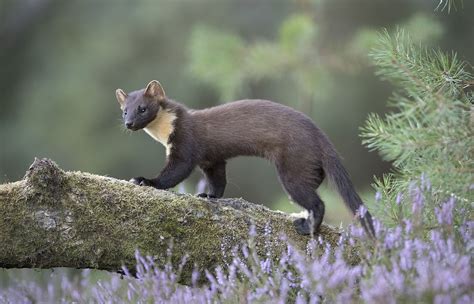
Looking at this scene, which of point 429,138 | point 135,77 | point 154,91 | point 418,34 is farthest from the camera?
point 135,77

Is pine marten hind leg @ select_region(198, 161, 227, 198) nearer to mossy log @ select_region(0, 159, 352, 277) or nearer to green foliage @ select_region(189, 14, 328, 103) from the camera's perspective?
mossy log @ select_region(0, 159, 352, 277)

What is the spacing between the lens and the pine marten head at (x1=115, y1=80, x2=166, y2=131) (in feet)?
20.0

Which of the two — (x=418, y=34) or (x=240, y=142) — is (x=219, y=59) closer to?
(x=418, y=34)

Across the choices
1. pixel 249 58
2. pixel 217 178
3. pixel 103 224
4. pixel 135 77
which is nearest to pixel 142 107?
pixel 217 178

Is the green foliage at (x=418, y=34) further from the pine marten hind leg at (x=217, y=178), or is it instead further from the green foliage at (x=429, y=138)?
the green foliage at (x=429, y=138)

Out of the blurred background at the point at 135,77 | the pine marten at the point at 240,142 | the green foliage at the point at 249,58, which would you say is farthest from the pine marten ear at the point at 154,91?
the blurred background at the point at 135,77

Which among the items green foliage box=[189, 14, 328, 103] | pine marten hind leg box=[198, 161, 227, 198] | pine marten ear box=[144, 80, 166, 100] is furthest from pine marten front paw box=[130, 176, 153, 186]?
green foliage box=[189, 14, 328, 103]

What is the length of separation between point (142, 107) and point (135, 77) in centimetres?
915

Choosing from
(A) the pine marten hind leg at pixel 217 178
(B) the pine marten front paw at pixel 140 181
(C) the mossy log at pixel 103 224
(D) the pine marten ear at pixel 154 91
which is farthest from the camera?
(D) the pine marten ear at pixel 154 91

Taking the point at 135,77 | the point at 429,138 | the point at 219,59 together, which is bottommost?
the point at 429,138

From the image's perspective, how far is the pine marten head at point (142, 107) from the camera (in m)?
6.11

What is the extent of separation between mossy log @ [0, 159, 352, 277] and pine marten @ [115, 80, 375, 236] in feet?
1.75

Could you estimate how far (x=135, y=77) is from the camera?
15172 mm

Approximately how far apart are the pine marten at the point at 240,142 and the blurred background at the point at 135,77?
6518 millimetres
